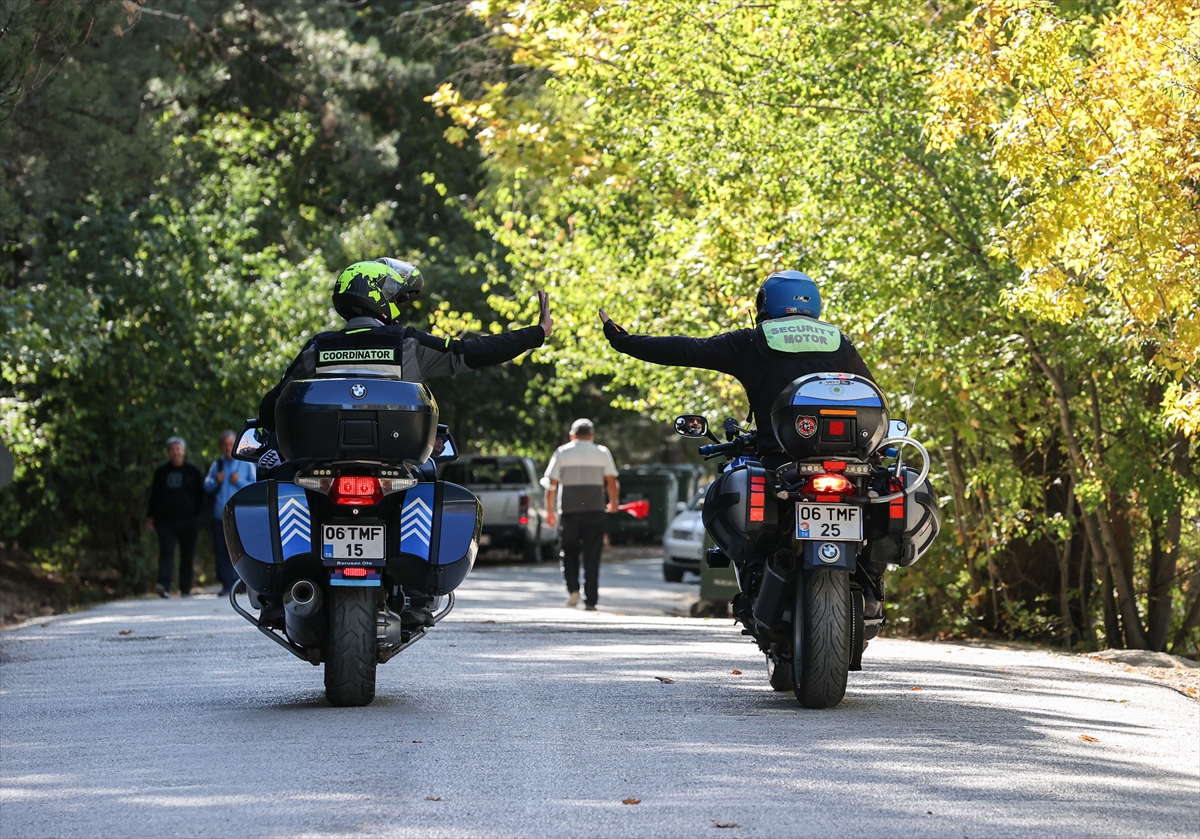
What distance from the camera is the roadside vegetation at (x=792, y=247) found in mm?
12086

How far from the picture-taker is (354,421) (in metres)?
8.05

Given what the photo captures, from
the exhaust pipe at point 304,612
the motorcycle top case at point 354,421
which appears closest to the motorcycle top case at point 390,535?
the exhaust pipe at point 304,612

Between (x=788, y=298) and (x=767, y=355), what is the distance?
0.34 m

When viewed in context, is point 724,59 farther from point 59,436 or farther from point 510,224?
point 59,436

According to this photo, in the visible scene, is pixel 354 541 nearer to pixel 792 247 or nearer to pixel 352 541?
pixel 352 541

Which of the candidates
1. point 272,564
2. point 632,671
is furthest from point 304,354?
point 632,671

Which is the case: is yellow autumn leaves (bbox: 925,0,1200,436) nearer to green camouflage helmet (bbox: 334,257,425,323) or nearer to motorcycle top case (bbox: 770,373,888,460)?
motorcycle top case (bbox: 770,373,888,460)

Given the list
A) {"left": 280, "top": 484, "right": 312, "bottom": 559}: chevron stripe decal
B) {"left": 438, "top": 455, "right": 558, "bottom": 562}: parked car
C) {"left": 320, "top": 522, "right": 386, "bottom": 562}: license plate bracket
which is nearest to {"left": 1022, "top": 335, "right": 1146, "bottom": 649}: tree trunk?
{"left": 320, "top": 522, "right": 386, "bottom": 562}: license plate bracket

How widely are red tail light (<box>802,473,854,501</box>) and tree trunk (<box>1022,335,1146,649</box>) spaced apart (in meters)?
7.25

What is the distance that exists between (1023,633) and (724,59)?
587cm

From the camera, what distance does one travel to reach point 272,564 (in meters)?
8.16

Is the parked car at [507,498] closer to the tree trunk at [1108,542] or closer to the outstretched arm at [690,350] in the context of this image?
the tree trunk at [1108,542]

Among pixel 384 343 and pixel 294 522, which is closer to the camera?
pixel 294 522

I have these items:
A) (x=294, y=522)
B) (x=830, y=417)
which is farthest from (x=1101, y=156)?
(x=294, y=522)
